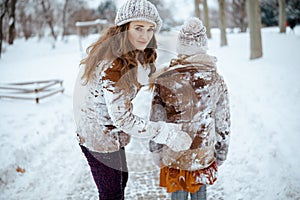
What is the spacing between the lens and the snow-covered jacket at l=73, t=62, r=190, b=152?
5.18ft

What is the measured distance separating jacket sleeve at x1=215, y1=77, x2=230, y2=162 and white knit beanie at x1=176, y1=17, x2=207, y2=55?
29cm

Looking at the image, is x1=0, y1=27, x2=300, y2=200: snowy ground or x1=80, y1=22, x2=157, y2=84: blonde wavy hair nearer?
x1=80, y1=22, x2=157, y2=84: blonde wavy hair

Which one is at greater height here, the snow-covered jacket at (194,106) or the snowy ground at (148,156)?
the snow-covered jacket at (194,106)

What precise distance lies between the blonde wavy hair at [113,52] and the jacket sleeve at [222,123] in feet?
2.12

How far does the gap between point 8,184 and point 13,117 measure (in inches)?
114

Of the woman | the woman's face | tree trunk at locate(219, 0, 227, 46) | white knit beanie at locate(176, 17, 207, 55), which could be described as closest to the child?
white knit beanie at locate(176, 17, 207, 55)

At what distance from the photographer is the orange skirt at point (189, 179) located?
1.92 metres

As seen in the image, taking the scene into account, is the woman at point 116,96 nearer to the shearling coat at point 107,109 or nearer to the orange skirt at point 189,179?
Result: the shearling coat at point 107,109

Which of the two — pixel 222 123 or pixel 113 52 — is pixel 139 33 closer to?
pixel 113 52

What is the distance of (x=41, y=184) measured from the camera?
3695 millimetres

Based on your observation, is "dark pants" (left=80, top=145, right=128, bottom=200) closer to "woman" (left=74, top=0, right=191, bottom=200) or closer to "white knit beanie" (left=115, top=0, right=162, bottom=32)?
"woman" (left=74, top=0, right=191, bottom=200)

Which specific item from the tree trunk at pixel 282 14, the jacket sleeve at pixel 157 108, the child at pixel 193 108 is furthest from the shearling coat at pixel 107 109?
the tree trunk at pixel 282 14

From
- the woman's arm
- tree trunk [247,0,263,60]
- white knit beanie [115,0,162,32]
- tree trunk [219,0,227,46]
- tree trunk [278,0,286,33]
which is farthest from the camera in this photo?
tree trunk [278,0,286,33]

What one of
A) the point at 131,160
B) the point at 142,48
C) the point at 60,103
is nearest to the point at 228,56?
the point at 60,103
